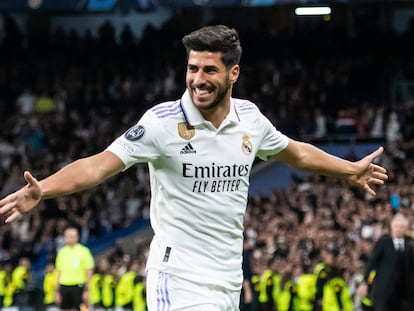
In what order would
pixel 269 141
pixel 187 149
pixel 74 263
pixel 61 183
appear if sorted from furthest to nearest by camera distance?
pixel 74 263
pixel 269 141
pixel 187 149
pixel 61 183

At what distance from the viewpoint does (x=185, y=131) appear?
4934 mm

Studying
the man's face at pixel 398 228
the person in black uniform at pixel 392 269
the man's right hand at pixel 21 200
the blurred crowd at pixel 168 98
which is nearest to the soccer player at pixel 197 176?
the man's right hand at pixel 21 200

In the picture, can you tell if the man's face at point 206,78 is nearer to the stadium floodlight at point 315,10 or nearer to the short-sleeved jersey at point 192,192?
the short-sleeved jersey at point 192,192

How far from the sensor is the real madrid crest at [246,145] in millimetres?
5113

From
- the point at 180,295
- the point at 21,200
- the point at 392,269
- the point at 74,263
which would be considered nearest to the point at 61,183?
the point at 21,200

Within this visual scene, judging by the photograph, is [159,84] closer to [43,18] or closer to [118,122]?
[118,122]

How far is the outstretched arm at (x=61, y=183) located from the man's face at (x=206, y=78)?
0.45 metres

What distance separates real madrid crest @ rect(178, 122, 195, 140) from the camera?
493cm

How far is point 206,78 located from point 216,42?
0.55ft

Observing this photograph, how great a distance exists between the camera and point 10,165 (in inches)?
914

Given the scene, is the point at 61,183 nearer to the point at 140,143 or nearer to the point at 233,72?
the point at 140,143

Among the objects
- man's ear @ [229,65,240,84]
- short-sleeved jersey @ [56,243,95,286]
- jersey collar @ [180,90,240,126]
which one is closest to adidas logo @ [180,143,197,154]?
jersey collar @ [180,90,240,126]

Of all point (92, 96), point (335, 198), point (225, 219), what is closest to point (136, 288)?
point (335, 198)

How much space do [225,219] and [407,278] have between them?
669 centimetres
